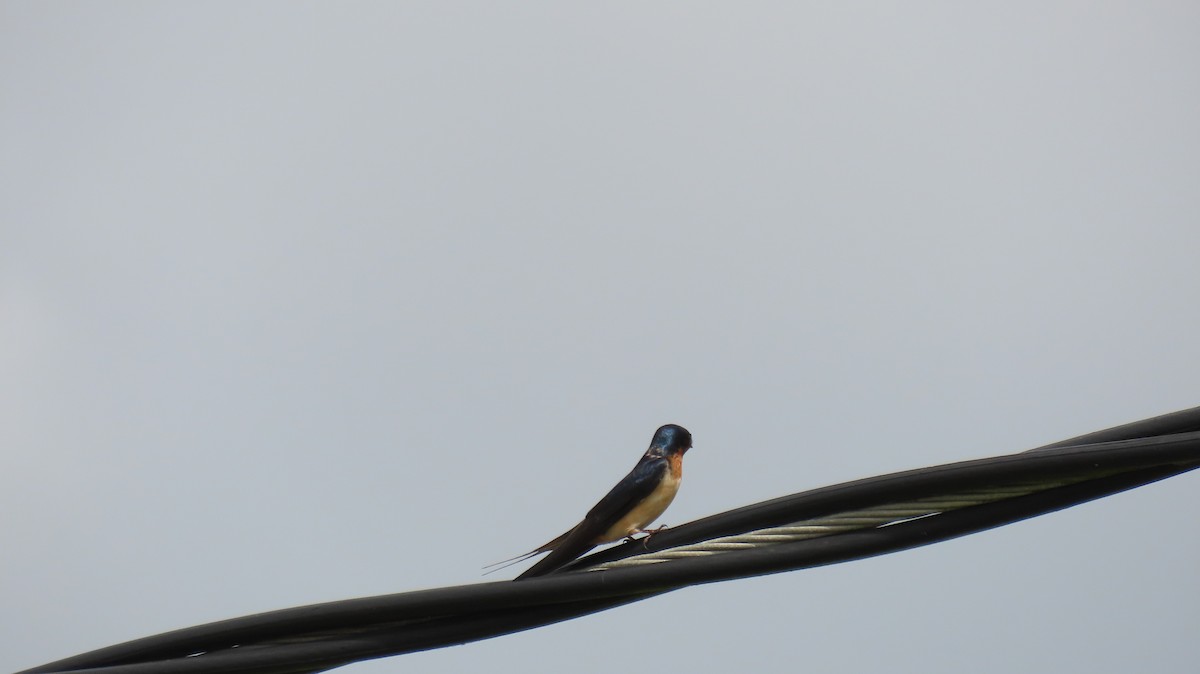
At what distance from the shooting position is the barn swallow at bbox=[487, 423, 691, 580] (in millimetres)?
3695

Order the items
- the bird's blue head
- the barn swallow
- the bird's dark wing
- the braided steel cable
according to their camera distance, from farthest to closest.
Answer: the bird's blue head
the barn swallow
the bird's dark wing
the braided steel cable

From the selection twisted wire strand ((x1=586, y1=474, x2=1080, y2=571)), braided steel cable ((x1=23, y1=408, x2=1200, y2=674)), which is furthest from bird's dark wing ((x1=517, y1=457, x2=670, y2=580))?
twisted wire strand ((x1=586, y1=474, x2=1080, y2=571))

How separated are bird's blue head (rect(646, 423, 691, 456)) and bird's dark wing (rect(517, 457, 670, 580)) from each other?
92mm

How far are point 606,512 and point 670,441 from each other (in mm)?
640

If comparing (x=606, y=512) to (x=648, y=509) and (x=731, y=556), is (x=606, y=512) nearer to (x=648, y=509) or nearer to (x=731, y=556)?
(x=648, y=509)

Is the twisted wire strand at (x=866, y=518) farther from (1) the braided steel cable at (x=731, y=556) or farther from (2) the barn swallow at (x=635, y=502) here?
(2) the barn swallow at (x=635, y=502)

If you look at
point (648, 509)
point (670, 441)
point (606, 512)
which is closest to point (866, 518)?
point (606, 512)

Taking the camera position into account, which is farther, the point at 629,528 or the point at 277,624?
the point at 629,528

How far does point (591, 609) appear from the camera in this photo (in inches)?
104

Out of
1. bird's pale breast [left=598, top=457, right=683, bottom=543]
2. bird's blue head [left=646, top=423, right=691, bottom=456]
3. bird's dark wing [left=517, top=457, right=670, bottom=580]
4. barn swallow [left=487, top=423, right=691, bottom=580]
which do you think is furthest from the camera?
bird's blue head [left=646, top=423, right=691, bottom=456]

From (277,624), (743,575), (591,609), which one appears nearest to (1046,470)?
(743,575)

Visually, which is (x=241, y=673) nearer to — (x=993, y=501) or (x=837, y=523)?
(x=837, y=523)

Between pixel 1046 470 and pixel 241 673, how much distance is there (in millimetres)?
1805

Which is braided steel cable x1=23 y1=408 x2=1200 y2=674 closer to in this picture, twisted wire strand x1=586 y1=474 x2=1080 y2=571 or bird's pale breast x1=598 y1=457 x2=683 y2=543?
twisted wire strand x1=586 y1=474 x2=1080 y2=571
